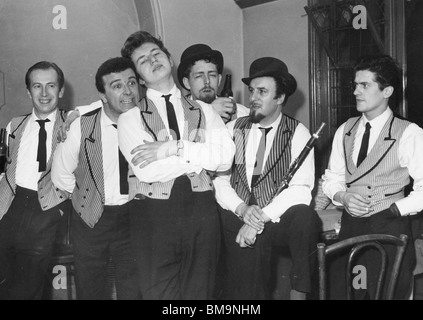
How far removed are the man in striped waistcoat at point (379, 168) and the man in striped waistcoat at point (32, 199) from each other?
1590mm

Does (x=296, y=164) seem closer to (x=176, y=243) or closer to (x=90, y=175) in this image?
(x=176, y=243)

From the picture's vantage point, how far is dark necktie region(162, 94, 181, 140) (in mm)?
2623

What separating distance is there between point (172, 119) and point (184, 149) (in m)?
0.23

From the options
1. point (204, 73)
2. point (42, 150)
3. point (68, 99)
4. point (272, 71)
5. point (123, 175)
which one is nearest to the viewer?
point (123, 175)

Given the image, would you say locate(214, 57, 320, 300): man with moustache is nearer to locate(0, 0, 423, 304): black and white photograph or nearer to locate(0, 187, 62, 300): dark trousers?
locate(0, 0, 423, 304): black and white photograph

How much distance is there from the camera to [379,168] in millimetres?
2885

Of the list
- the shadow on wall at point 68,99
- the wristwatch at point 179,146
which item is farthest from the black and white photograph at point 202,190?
the shadow on wall at point 68,99

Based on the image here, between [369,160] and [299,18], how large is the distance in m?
2.04

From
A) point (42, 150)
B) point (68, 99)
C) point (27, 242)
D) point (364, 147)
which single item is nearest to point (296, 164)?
point (364, 147)

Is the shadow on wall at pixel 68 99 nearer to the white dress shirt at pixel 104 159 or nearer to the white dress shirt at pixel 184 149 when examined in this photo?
the white dress shirt at pixel 104 159

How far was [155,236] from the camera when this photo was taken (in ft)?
8.16

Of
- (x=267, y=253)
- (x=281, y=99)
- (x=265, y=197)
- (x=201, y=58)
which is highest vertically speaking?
(x=201, y=58)

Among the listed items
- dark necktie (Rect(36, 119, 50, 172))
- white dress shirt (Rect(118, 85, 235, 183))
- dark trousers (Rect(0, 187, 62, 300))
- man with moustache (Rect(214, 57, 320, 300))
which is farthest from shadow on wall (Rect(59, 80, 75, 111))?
white dress shirt (Rect(118, 85, 235, 183))

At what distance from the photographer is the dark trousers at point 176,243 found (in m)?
2.49
